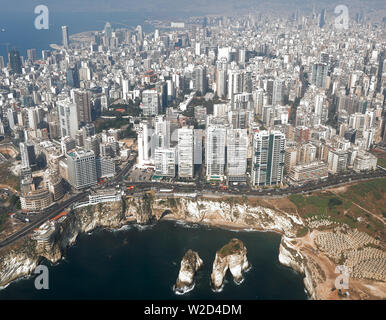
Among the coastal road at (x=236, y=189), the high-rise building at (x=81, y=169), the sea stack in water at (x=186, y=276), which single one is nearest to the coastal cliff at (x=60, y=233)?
the coastal road at (x=236, y=189)

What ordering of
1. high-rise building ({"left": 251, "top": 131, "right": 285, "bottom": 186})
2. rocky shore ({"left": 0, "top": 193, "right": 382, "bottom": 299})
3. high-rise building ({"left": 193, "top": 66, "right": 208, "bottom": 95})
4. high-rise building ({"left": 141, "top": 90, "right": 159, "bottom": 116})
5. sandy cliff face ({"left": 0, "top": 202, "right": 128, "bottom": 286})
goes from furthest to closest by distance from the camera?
high-rise building ({"left": 193, "top": 66, "right": 208, "bottom": 95}), high-rise building ({"left": 141, "top": 90, "right": 159, "bottom": 116}), high-rise building ({"left": 251, "top": 131, "right": 285, "bottom": 186}), sandy cliff face ({"left": 0, "top": 202, "right": 128, "bottom": 286}), rocky shore ({"left": 0, "top": 193, "right": 382, "bottom": 299})

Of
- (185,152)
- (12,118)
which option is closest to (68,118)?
(12,118)

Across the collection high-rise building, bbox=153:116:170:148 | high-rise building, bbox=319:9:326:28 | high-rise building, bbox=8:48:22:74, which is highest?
high-rise building, bbox=319:9:326:28

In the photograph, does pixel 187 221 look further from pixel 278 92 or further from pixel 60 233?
pixel 278 92

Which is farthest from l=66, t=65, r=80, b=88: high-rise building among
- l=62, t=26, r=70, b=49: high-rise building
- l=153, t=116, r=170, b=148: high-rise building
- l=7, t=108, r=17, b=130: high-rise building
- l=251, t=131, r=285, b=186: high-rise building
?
l=251, t=131, r=285, b=186: high-rise building

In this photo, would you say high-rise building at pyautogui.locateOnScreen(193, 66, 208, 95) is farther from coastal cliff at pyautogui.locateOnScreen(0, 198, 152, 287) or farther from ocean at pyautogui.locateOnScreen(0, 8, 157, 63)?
ocean at pyautogui.locateOnScreen(0, 8, 157, 63)

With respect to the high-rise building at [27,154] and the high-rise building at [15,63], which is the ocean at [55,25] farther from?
the high-rise building at [27,154]
